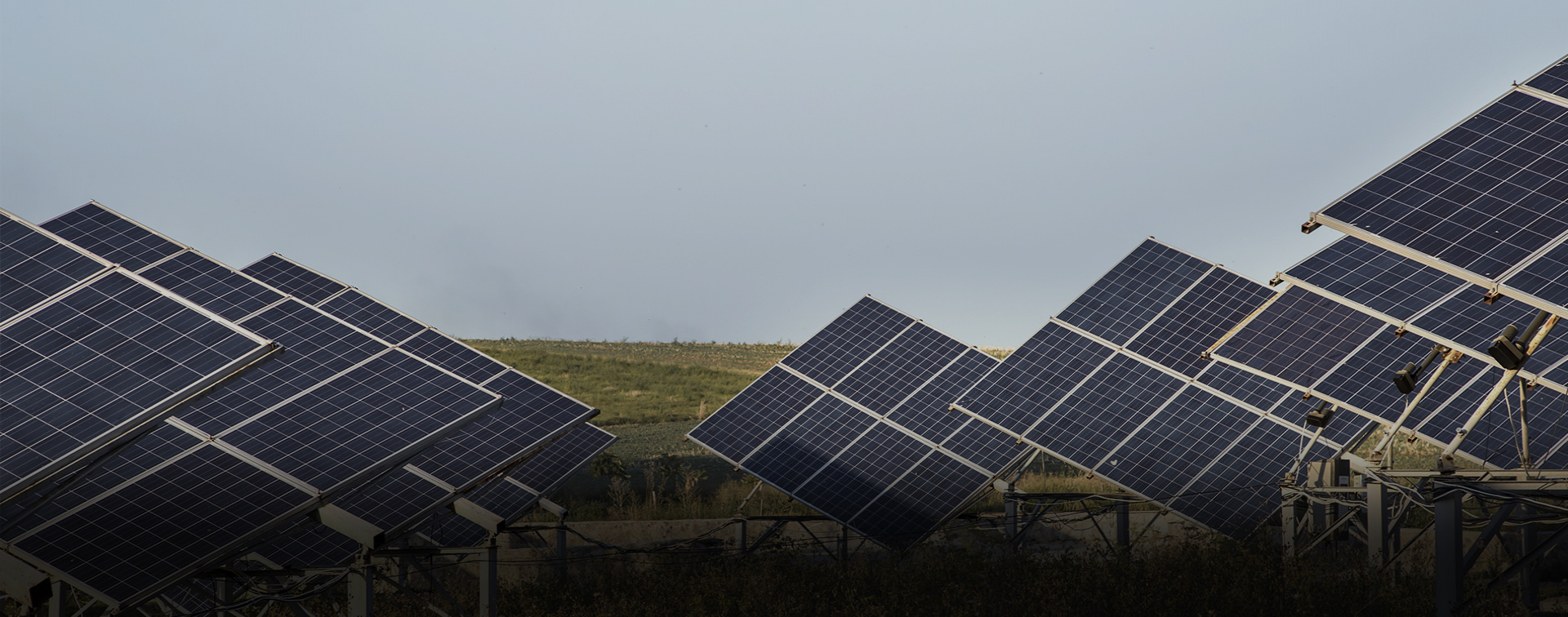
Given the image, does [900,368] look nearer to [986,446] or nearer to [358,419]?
[986,446]

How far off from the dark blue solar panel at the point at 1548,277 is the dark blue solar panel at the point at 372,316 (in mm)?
19233

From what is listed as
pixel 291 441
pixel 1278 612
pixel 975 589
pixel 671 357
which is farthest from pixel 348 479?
pixel 671 357

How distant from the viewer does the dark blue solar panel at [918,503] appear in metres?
22.6

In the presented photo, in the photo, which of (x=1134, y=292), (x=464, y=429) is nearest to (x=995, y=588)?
(x=464, y=429)

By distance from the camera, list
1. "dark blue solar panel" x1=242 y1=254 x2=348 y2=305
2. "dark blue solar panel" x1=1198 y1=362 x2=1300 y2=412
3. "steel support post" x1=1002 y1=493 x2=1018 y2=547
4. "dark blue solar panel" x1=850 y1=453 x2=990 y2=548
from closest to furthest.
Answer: "dark blue solar panel" x1=850 y1=453 x2=990 y2=548 → "dark blue solar panel" x1=1198 y1=362 x2=1300 y2=412 → "steel support post" x1=1002 y1=493 x2=1018 y2=547 → "dark blue solar panel" x1=242 y1=254 x2=348 y2=305

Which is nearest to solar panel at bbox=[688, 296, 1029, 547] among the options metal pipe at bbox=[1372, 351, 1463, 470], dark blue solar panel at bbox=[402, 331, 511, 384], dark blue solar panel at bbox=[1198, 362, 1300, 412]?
dark blue solar panel at bbox=[1198, 362, 1300, 412]

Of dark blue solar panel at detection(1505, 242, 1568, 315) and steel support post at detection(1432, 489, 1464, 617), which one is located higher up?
dark blue solar panel at detection(1505, 242, 1568, 315)

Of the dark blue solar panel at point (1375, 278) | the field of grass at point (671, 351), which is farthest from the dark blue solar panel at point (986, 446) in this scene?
the field of grass at point (671, 351)

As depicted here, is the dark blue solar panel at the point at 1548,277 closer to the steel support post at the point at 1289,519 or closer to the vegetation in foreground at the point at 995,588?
the vegetation in foreground at the point at 995,588

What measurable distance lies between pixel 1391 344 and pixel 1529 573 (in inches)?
210

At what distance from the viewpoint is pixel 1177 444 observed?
890 inches

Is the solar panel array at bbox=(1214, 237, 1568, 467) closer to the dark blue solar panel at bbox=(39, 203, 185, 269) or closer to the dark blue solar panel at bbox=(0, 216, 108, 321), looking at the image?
the dark blue solar panel at bbox=(0, 216, 108, 321)

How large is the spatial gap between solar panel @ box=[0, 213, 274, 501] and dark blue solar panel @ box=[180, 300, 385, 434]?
7.48 feet

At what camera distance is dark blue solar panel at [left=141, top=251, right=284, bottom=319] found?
16.8 meters
